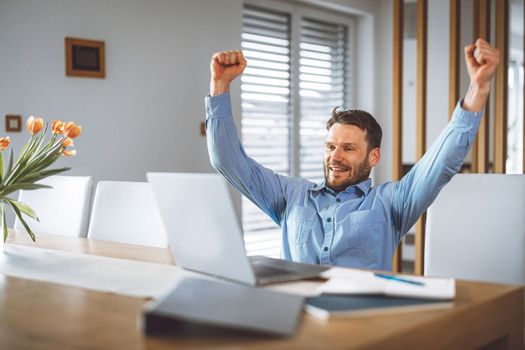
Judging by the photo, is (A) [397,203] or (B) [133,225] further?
(B) [133,225]

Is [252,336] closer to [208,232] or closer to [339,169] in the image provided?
[208,232]

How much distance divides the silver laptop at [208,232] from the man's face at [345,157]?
1.88 ft

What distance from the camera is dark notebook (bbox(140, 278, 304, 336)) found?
912 mm

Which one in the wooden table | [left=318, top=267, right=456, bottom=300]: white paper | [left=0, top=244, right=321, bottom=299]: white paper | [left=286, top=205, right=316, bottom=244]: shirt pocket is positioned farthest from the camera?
[left=286, top=205, right=316, bottom=244]: shirt pocket

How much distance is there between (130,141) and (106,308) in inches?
108

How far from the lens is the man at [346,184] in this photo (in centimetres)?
174

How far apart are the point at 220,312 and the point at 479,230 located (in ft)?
3.66

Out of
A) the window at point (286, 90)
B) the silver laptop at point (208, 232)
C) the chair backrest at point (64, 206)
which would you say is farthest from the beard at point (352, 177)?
the window at point (286, 90)

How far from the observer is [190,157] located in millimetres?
4090

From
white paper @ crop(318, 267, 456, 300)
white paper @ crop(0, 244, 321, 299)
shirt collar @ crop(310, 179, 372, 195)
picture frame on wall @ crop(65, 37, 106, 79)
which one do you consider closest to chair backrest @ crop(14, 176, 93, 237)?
white paper @ crop(0, 244, 321, 299)

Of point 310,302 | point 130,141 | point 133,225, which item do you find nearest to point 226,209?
point 310,302

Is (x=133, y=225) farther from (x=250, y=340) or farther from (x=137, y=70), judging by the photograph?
(x=137, y=70)

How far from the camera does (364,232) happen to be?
1.82 m

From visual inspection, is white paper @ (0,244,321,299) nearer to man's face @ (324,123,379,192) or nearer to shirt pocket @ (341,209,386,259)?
shirt pocket @ (341,209,386,259)
